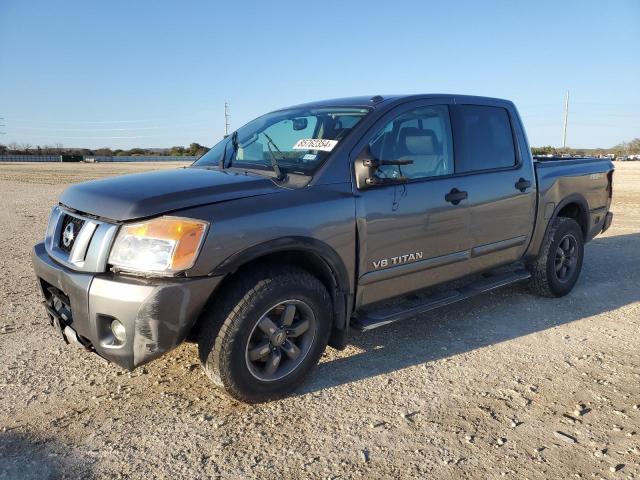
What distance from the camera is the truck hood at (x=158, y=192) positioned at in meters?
2.64

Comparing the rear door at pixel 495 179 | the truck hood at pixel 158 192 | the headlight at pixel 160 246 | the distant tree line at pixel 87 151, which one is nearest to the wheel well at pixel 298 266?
the headlight at pixel 160 246

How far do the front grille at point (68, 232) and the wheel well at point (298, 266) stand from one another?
35.6 inches

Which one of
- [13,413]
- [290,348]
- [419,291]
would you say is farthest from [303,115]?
[13,413]

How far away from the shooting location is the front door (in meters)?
3.27

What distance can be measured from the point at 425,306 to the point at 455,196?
2.85ft

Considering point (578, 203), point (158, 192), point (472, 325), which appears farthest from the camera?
point (578, 203)

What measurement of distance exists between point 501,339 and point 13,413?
3459mm

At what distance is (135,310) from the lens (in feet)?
8.14

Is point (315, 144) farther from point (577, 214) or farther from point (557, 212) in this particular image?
point (577, 214)

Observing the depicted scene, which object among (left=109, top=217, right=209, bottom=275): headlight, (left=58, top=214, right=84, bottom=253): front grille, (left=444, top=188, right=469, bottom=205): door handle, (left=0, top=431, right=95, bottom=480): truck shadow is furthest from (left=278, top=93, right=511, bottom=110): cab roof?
(left=0, top=431, right=95, bottom=480): truck shadow

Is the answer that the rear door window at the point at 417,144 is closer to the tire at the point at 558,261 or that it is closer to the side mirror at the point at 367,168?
the side mirror at the point at 367,168

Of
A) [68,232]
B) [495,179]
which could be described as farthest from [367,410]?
[495,179]

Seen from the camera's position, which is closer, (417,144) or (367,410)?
(367,410)

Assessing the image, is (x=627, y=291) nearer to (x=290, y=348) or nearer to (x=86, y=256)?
(x=290, y=348)
